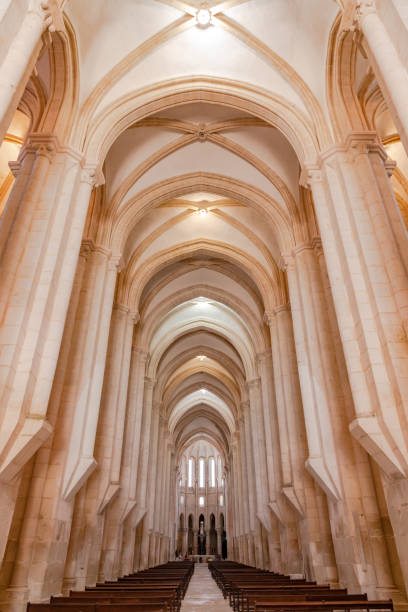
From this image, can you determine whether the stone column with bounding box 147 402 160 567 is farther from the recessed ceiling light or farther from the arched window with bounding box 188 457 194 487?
the arched window with bounding box 188 457 194 487

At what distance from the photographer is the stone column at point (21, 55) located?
5.47 m

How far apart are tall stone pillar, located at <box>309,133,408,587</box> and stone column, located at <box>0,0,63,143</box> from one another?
17.8 ft

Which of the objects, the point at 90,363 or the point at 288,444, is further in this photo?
the point at 288,444

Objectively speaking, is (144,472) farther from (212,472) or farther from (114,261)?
(212,472)

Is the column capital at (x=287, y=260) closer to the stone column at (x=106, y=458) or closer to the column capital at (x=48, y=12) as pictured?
the stone column at (x=106, y=458)

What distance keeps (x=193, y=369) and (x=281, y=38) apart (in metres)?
22.4

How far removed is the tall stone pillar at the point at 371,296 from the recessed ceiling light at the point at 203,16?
4637 millimetres

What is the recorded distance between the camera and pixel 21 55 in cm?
578

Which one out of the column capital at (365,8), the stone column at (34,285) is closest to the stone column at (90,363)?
the stone column at (34,285)

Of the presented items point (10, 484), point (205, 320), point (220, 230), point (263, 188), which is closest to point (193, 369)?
point (205, 320)

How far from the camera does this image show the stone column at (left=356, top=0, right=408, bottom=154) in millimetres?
5508

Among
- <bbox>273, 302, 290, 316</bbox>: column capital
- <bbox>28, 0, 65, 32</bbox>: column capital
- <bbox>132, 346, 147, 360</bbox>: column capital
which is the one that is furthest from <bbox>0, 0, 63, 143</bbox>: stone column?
<bbox>132, 346, 147, 360</bbox>: column capital

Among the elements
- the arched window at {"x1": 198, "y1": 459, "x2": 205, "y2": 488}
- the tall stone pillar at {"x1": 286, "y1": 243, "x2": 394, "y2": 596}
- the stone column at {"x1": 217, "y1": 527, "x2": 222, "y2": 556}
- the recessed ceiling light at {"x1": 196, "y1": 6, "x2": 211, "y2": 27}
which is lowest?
the tall stone pillar at {"x1": 286, "y1": 243, "x2": 394, "y2": 596}

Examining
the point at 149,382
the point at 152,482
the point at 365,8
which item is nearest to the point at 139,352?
the point at 149,382
